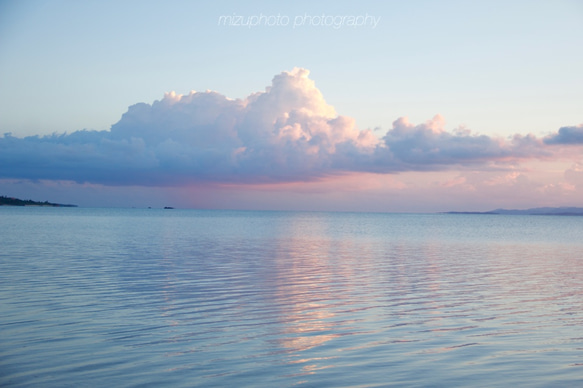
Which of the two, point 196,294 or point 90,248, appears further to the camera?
point 90,248

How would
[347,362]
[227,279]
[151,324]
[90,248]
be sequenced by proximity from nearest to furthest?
1. [347,362]
2. [151,324]
3. [227,279]
4. [90,248]

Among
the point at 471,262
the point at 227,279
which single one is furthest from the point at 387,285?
the point at 471,262

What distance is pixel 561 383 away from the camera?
35.2 feet

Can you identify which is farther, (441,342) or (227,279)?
(227,279)

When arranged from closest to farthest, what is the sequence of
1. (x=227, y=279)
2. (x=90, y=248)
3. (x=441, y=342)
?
(x=441, y=342) < (x=227, y=279) < (x=90, y=248)

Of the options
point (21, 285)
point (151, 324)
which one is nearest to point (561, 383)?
point (151, 324)

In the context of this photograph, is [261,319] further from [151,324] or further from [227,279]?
[227,279]

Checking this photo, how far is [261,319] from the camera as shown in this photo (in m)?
16.3

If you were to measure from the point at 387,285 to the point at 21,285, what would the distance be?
15.6 metres

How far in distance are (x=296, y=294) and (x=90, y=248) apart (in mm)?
25905

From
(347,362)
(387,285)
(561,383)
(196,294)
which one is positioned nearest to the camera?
(561,383)

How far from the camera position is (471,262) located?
3566 cm

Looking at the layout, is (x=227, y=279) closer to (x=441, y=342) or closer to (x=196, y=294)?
(x=196, y=294)

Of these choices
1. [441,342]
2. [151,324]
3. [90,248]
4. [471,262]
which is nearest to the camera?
[441,342]
